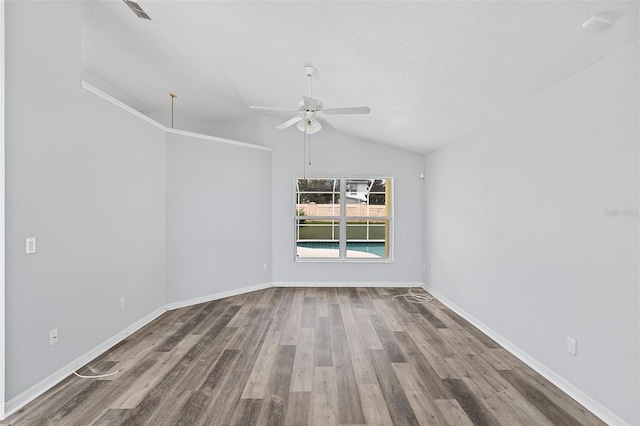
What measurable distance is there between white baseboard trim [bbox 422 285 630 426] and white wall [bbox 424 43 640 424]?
37 millimetres

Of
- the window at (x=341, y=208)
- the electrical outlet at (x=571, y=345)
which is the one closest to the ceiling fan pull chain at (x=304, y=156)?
the window at (x=341, y=208)

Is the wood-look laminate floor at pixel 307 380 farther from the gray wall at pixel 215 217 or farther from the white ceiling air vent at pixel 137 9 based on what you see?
the white ceiling air vent at pixel 137 9

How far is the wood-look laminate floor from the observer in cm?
197

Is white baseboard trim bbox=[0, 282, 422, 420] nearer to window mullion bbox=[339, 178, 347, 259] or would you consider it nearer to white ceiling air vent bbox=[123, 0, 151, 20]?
window mullion bbox=[339, 178, 347, 259]

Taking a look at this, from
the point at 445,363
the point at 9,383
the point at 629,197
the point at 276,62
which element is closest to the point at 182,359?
the point at 9,383

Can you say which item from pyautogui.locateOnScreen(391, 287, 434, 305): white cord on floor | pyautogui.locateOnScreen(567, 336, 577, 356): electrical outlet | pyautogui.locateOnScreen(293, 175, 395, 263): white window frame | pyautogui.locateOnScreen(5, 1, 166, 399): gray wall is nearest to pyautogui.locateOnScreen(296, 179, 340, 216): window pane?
pyautogui.locateOnScreen(293, 175, 395, 263): white window frame

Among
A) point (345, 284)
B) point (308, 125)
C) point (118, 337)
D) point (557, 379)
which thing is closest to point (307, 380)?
point (557, 379)

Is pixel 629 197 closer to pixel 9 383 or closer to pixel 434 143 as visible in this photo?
pixel 434 143

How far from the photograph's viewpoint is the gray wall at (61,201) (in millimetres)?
2018

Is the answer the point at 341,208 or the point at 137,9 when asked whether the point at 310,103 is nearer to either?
the point at 137,9

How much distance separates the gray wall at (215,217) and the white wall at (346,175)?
0.24 m

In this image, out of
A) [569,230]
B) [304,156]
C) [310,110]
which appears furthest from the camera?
[304,156]

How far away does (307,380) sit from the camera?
7.81ft

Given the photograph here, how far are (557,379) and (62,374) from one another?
387 centimetres
